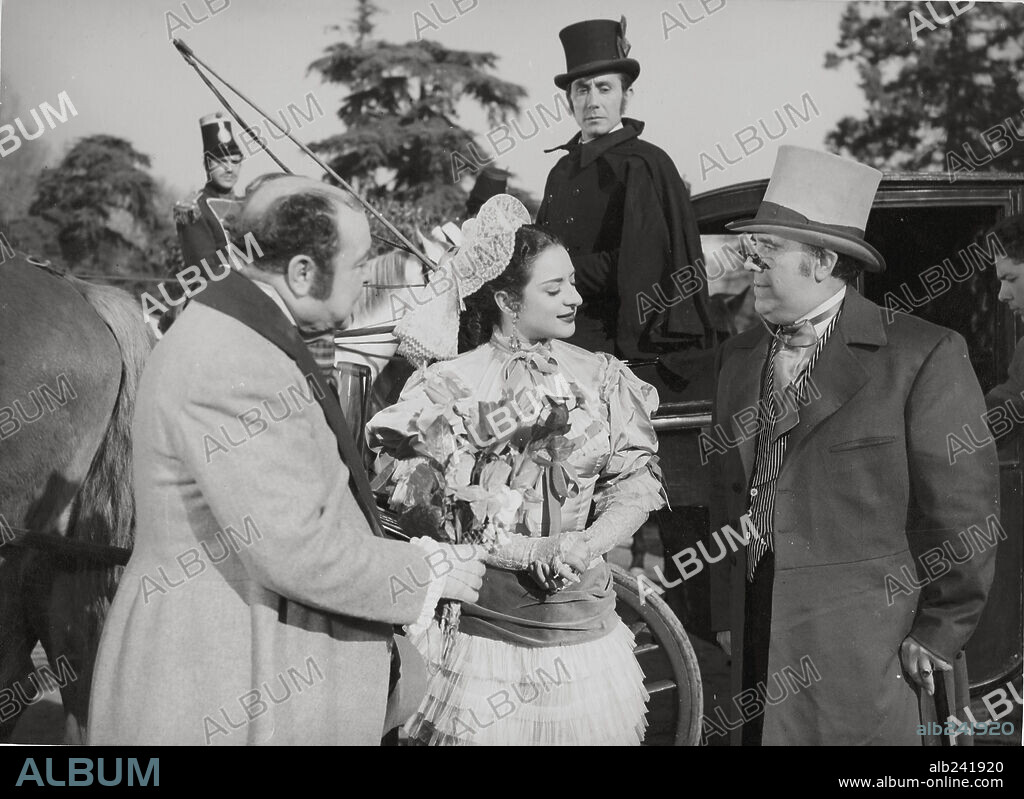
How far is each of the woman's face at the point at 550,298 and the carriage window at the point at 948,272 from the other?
1.09 metres

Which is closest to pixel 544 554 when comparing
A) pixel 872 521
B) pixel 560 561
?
pixel 560 561

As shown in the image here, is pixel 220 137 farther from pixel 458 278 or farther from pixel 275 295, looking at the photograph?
pixel 275 295

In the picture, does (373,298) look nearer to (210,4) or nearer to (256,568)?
(210,4)

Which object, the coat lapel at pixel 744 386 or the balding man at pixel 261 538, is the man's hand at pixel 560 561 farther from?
the coat lapel at pixel 744 386

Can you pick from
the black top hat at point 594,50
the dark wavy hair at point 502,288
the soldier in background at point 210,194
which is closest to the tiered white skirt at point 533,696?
the dark wavy hair at point 502,288

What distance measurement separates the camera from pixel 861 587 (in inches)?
127

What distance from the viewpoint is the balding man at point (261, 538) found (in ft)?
7.32

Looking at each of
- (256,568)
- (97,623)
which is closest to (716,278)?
(256,568)

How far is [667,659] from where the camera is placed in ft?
11.2

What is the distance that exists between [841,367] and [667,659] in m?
1.08

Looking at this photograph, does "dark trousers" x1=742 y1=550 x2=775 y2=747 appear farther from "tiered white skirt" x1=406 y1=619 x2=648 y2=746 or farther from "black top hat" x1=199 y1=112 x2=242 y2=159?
"black top hat" x1=199 y1=112 x2=242 y2=159

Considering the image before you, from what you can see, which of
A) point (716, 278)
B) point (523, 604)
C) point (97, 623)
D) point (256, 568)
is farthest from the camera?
point (716, 278)

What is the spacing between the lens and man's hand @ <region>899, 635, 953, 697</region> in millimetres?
3086

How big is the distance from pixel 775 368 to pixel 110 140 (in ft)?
7.60
